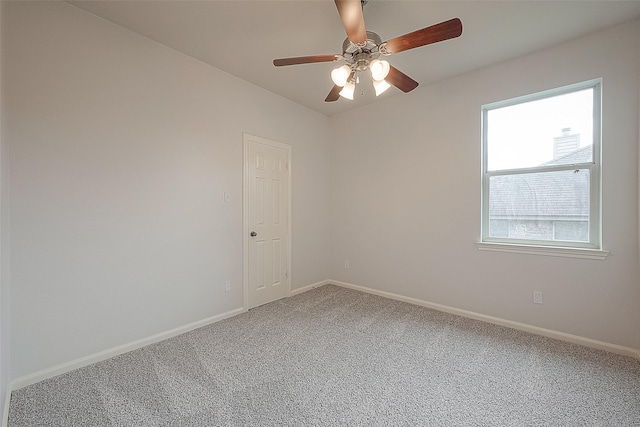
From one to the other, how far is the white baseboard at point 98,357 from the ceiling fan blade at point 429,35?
2.93 metres

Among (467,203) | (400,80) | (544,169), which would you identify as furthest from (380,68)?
(544,169)

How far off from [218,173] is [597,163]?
3.53 m

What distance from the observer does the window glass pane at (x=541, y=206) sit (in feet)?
7.86

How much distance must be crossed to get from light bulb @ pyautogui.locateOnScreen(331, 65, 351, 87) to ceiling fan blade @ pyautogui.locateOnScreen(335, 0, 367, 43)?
0.28 m

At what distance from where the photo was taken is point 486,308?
111 inches

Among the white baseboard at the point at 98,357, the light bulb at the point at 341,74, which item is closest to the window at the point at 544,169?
the light bulb at the point at 341,74

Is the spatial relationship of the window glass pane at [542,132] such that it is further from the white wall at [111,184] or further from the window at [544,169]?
the white wall at [111,184]

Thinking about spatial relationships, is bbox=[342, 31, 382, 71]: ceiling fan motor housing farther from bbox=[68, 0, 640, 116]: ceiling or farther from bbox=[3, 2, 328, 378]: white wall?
bbox=[3, 2, 328, 378]: white wall

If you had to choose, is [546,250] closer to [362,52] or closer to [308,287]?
[362,52]

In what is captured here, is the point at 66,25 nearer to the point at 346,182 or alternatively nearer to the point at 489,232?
the point at 346,182

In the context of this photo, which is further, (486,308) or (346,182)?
(346,182)

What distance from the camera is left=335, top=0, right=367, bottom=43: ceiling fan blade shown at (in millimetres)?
1311

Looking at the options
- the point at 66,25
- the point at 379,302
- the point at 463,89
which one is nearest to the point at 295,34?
the point at 66,25

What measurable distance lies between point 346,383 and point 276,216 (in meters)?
2.16
